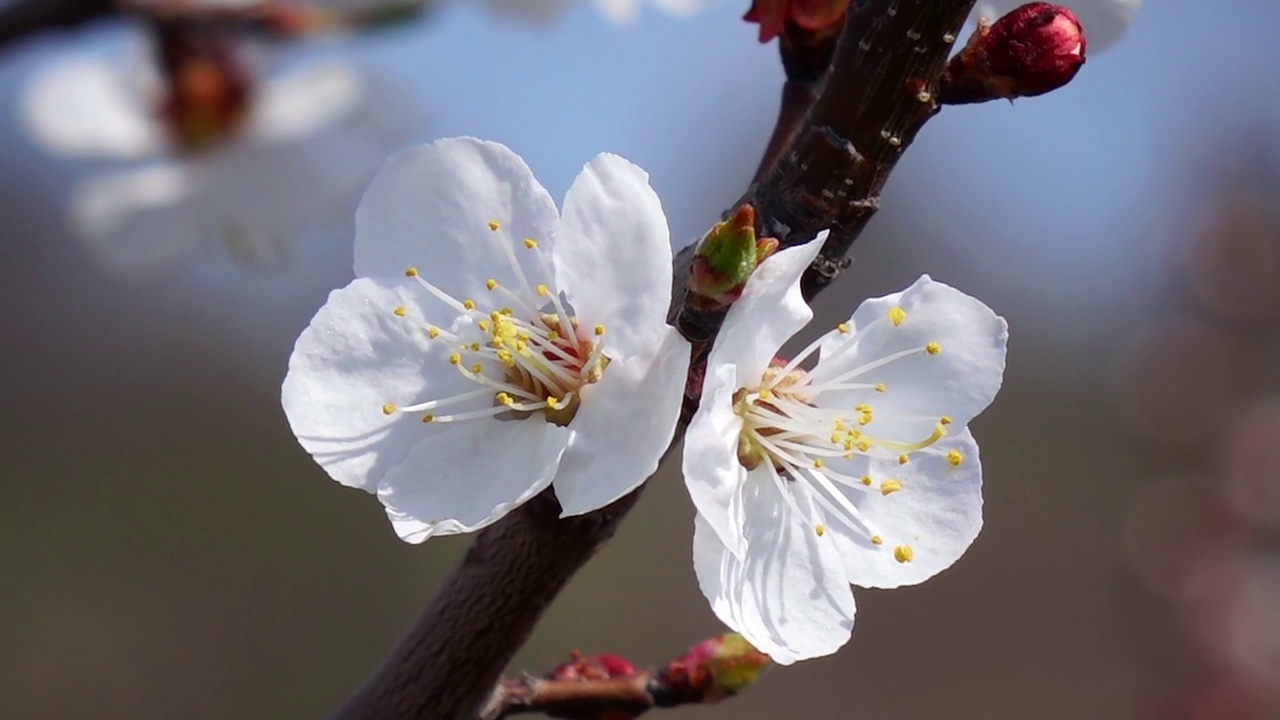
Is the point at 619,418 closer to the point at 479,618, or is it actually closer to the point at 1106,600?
the point at 479,618

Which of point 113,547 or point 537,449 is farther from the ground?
point 537,449

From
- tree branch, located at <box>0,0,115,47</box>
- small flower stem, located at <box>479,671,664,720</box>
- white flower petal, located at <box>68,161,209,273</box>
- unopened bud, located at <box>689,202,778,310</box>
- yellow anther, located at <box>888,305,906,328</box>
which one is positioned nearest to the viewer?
unopened bud, located at <box>689,202,778,310</box>

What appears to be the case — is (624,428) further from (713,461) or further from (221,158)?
(221,158)

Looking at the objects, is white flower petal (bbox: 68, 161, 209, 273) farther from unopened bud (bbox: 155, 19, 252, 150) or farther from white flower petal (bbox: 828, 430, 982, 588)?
white flower petal (bbox: 828, 430, 982, 588)

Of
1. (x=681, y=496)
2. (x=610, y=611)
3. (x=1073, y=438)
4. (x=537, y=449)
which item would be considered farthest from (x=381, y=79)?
(x=1073, y=438)

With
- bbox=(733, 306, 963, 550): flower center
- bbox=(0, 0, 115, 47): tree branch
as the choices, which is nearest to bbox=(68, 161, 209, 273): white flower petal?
bbox=(0, 0, 115, 47): tree branch

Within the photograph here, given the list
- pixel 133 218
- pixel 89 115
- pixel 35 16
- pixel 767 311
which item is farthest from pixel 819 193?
pixel 89 115
